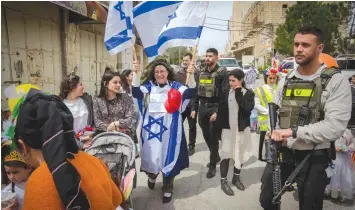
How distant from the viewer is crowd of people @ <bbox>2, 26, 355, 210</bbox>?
151 cm

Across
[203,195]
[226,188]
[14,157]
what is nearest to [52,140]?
[14,157]

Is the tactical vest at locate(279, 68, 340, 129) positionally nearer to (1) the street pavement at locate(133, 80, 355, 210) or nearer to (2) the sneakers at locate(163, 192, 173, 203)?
(1) the street pavement at locate(133, 80, 355, 210)

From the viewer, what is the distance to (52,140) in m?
1.49

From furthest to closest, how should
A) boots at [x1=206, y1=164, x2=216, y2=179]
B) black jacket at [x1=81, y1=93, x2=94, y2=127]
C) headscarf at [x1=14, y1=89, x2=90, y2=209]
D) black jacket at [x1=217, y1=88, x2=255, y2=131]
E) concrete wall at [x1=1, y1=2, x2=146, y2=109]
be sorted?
1. concrete wall at [x1=1, y1=2, x2=146, y2=109]
2. boots at [x1=206, y1=164, x2=216, y2=179]
3. black jacket at [x1=217, y1=88, x2=255, y2=131]
4. black jacket at [x1=81, y1=93, x2=94, y2=127]
5. headscarf at [x1=14, y1=89, x2=90, y2=209]

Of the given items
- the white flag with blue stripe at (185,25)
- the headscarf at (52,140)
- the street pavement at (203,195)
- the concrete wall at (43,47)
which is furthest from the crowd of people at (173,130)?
the concrete wall at (43,47)

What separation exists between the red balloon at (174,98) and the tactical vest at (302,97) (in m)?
1.52

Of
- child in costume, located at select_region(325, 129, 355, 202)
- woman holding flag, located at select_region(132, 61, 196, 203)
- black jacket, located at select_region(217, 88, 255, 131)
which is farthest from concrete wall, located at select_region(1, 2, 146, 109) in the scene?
child in costume, located at select_region(325, 129, 355, 202)

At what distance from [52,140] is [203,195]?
293 centimetres

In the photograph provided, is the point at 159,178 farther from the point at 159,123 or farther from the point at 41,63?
the point at 41,63

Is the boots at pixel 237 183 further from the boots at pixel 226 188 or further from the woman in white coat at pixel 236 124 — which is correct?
the boots at pixel 226 188

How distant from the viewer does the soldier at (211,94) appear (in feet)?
15.2

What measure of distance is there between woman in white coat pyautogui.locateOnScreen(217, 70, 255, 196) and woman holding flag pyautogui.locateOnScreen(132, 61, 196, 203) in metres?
0.62

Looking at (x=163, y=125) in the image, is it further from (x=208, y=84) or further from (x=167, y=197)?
(x=208, y=84)

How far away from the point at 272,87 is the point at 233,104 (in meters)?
1.51
